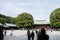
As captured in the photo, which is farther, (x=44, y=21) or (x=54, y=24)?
(x=44, y=21)

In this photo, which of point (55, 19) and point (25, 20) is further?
point (25, 20)

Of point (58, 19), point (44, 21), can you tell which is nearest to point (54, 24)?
point (58, 19)

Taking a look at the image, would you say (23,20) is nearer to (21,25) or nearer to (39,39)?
(21,25)

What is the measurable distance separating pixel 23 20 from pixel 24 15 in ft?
13.8

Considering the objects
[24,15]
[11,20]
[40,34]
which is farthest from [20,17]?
[40,34]

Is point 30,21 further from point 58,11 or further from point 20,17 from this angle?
point 58,11

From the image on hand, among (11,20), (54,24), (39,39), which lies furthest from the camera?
(11,20)

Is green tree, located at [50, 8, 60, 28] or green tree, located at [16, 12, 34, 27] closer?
green tree, located at [50, 8, 60, 28]

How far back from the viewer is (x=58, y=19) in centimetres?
8769

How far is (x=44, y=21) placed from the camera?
146 metres

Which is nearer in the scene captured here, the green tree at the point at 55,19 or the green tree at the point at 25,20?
the green tree at the point at 55,19

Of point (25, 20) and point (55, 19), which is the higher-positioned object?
point (55, 19)

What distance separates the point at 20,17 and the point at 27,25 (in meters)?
6.44

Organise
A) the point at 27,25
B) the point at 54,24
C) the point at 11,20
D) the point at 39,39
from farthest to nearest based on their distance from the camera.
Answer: the point at 11,20 → the point at 27,25 → the point at 54,24 → the point at 39,39
